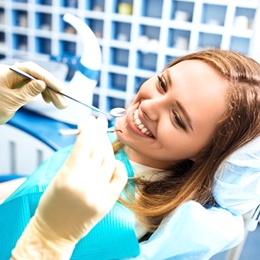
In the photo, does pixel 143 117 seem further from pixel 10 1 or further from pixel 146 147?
pixel 10 1

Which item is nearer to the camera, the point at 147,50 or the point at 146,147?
the point at 146,147

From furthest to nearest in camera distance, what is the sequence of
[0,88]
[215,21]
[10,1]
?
[10,1], [215,21], [0,88]

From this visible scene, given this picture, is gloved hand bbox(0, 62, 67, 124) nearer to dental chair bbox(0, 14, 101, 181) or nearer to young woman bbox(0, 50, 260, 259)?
young woman bbox(0, 50, 260, 259)

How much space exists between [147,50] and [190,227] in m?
1.18

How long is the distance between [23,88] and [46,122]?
0.83 m

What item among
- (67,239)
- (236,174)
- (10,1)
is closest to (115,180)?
(67,239)

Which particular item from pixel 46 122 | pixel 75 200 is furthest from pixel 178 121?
pixel 46 122

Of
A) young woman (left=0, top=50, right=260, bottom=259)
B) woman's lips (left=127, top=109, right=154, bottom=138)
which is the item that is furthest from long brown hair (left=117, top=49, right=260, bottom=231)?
woman's lips (left=127, top=109, right=154, bottom=138)

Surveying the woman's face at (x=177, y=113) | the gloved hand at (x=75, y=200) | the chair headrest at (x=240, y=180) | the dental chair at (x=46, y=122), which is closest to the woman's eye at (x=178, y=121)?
the woman's face at (x=177, y=113)

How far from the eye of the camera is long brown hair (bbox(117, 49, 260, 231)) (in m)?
0.88

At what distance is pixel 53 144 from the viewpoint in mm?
1603

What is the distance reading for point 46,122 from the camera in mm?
1758

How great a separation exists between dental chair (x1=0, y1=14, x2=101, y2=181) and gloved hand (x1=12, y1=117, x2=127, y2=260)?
3.08 feet

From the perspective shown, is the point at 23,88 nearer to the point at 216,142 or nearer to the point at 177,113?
the point at 177,113
